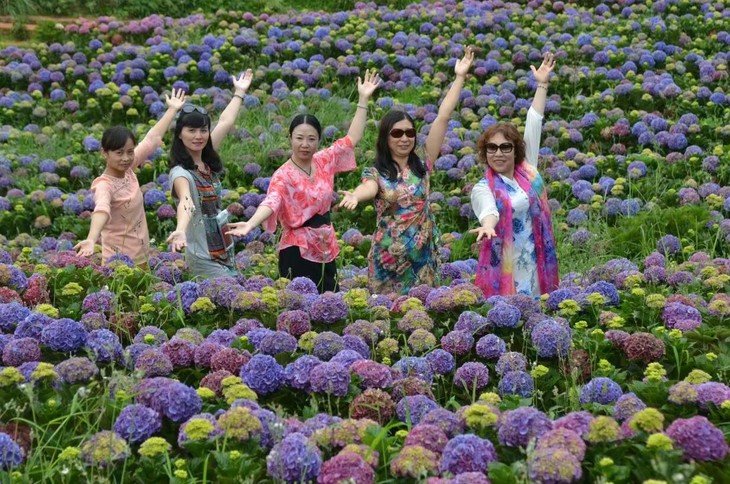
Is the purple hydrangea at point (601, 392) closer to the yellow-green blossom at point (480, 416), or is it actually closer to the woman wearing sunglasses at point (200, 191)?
the yellow-green blossom at point (480, 416)

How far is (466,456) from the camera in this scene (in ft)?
9.56

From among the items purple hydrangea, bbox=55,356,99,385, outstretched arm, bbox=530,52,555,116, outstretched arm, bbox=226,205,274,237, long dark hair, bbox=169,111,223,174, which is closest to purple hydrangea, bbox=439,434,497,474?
purple hydrangea, bbox=55,356,99,385

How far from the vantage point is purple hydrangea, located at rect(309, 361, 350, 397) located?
347 cm

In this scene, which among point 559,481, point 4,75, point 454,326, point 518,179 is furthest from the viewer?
point 4,75

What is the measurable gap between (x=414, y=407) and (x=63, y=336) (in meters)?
1.36

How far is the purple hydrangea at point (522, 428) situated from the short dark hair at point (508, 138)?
8.14 ft

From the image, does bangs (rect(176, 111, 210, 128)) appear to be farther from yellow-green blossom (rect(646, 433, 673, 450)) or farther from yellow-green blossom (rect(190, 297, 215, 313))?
yellow-green blossom (rect(646, 433, 673, 450))

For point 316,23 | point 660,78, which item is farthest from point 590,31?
point 316,23

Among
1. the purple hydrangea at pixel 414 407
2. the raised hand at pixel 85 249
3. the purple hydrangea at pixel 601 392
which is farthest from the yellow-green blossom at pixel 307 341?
the raised hand at pixel 85 249

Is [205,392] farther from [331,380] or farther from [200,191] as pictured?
[200,191]

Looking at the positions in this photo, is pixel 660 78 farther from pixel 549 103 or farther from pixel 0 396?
pixel 0 396

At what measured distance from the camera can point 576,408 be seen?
3.46 metres

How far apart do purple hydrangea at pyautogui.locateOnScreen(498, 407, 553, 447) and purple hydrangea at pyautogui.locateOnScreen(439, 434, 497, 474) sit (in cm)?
9

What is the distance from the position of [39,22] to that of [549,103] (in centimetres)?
641
